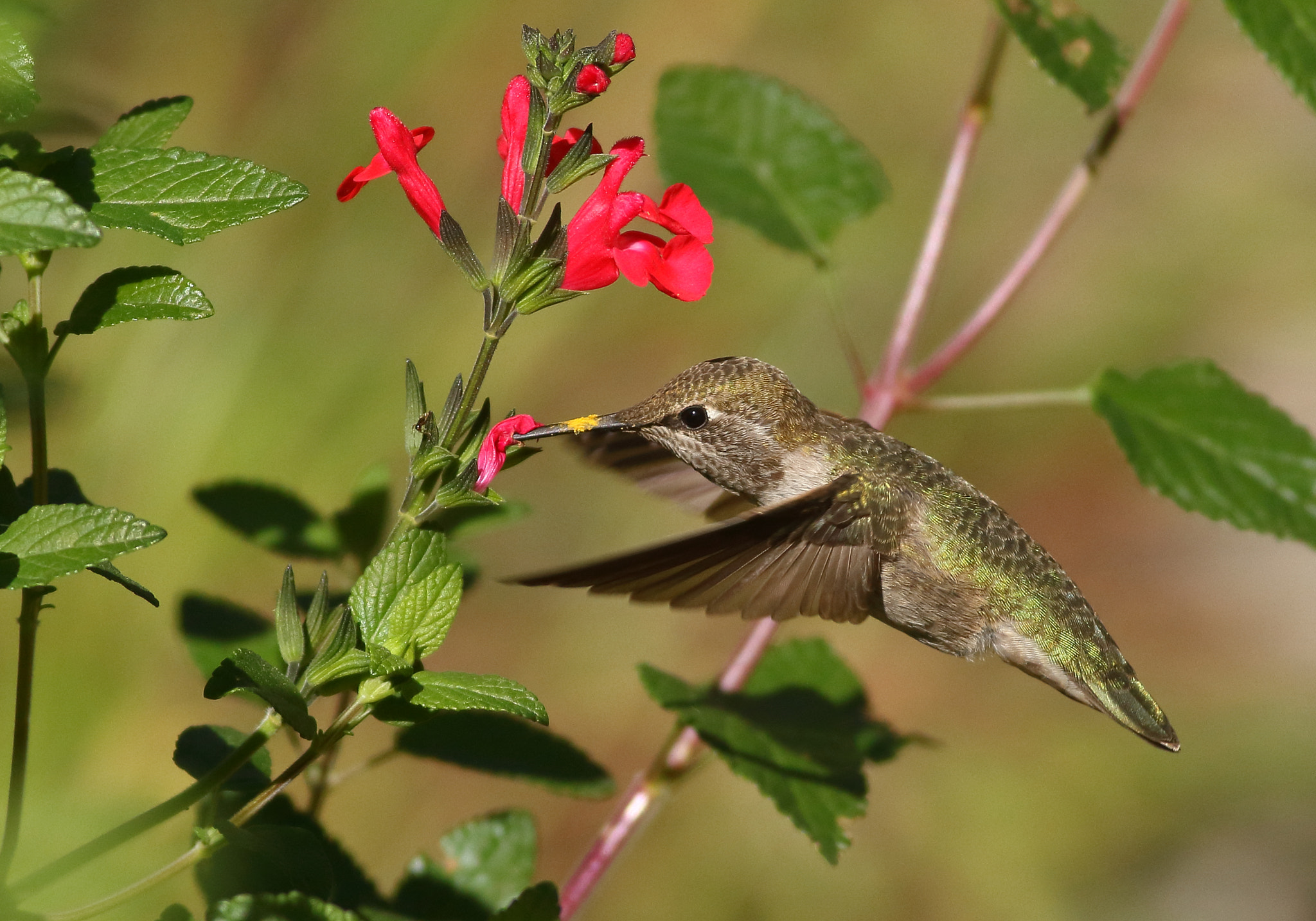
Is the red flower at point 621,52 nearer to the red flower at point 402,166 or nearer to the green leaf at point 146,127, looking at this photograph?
the red flower at point 402,166

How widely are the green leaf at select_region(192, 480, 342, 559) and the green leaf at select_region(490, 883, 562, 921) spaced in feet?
2.03

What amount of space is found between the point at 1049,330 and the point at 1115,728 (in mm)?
1491

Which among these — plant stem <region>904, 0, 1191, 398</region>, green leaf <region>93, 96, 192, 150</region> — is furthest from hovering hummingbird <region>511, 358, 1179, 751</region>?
green leaf <region>93, 96, 192, 150</region>

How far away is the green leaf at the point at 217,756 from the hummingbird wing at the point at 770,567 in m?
0.40

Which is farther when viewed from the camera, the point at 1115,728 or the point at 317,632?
the point at 1115,728

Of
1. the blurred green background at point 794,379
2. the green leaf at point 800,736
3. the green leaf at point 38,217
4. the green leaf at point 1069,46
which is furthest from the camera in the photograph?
the blurred green background at point 794,379

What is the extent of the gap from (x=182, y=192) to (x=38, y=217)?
166 millimetres

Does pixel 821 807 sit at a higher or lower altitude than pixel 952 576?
lower

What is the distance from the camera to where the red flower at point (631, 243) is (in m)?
1.15

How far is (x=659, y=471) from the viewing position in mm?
1761

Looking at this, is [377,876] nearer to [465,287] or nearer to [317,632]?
[465,287]

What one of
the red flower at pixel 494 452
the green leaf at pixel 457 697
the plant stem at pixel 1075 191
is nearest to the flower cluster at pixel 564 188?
the red flower at pixel 494 452

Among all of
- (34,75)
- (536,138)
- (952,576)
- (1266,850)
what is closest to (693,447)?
(952,576)

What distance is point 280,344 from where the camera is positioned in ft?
11.2
